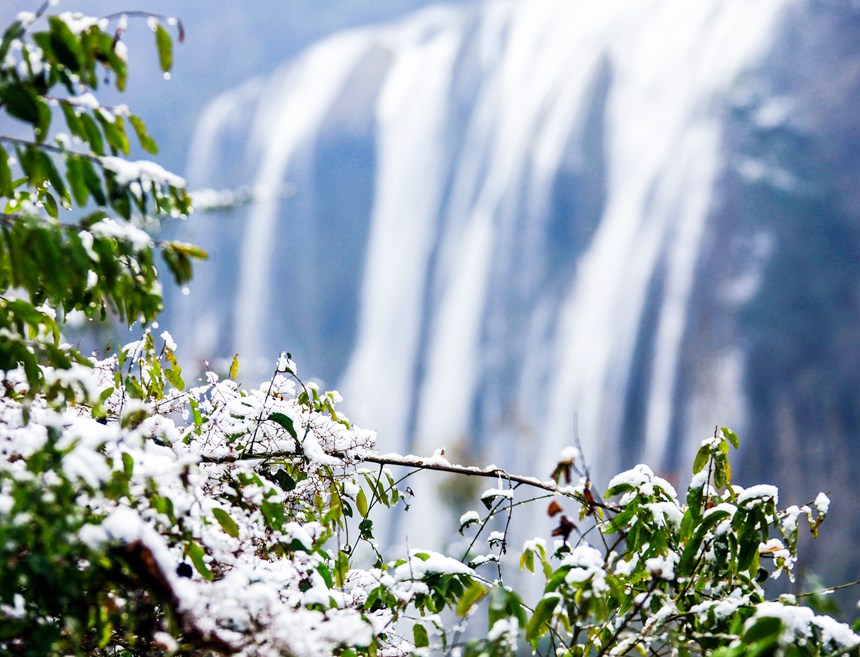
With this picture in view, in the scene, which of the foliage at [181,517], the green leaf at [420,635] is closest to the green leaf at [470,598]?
the foliage at [181,517]

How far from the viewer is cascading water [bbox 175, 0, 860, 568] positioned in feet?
30.6

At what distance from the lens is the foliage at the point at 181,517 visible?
3.01 feet

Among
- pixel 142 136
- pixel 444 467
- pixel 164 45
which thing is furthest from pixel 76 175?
pixel 444 467

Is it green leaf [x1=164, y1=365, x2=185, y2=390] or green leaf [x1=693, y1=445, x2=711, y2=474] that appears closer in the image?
green leaf [x1=693, y1=445, x2=711, y2=474]

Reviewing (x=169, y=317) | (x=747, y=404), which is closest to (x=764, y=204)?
(x=747, y=404)

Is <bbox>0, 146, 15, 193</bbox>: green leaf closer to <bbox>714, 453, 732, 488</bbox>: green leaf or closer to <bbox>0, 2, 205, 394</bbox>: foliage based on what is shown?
<bbox>0, 2, 205, 394</bbox>: foliage

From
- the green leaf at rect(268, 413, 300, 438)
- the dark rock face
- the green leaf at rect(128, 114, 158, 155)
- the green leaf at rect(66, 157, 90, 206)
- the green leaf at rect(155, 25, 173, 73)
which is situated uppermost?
→ the dark rock face

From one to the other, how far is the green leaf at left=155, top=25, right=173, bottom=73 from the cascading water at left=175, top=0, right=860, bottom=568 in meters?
6.11

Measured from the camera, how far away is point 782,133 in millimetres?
9828

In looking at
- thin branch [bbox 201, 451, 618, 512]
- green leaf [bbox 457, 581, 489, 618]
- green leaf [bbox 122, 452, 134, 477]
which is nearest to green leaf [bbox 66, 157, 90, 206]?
green leaf [bbox 122, 452, 134, 477]

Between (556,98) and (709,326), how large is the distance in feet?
16.2

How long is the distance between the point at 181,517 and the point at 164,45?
2.14ft

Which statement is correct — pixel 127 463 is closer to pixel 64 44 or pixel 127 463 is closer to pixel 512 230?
pixel 64 44

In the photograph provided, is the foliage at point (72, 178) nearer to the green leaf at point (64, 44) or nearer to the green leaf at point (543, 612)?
the green leaf at point (64, 44)
